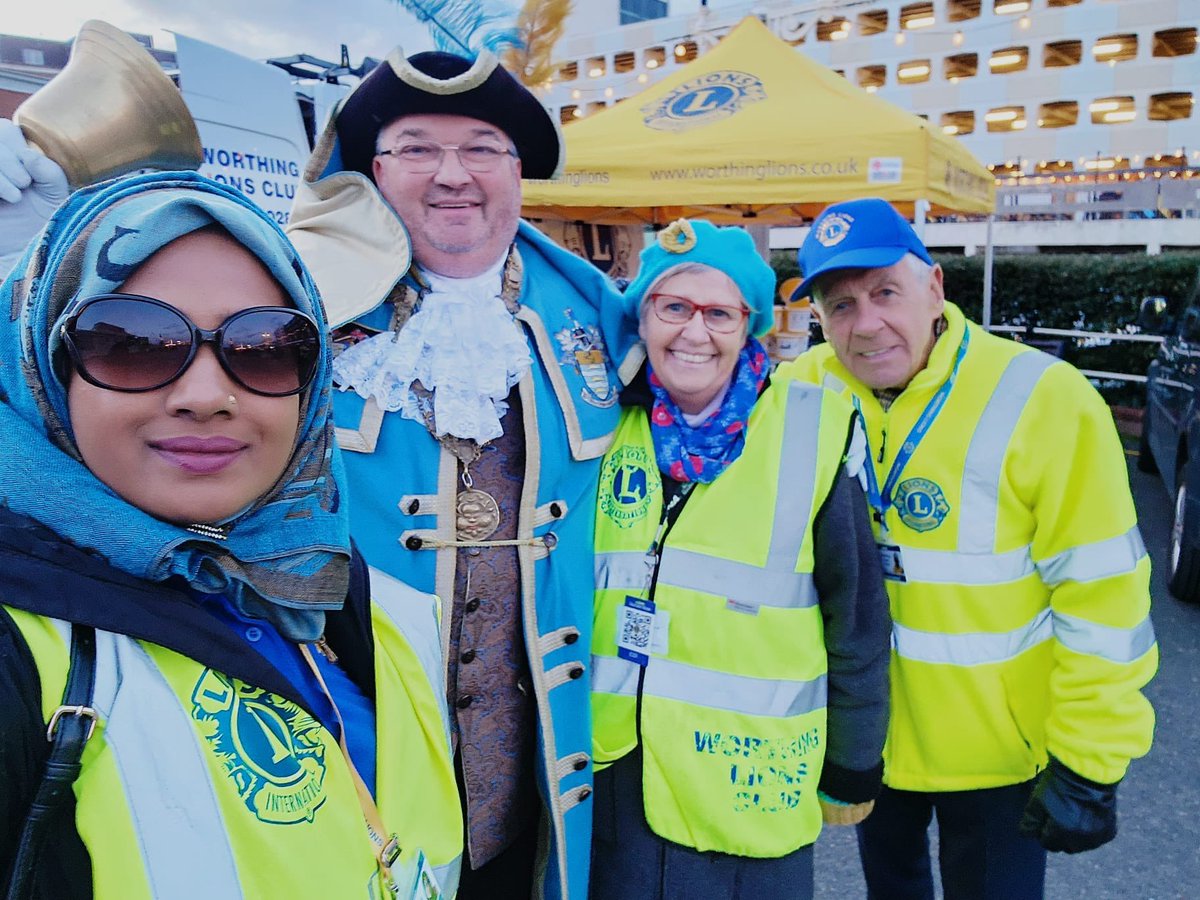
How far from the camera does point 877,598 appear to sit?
5.48 ft

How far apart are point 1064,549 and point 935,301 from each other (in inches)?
23.6

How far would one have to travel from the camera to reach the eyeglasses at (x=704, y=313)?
1.69 meters

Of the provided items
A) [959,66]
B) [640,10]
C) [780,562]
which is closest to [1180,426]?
[780,562]

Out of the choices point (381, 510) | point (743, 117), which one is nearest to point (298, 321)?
point (381, 510)

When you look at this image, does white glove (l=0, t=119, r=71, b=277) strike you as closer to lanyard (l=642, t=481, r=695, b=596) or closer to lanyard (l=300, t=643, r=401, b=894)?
lanyard (l=300, t=643, r=401, b=894)

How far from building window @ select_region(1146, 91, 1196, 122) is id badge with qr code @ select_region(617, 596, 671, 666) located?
4077 cm

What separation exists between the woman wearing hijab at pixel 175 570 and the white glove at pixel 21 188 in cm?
87

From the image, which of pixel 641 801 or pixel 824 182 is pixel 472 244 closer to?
pixel 641 801

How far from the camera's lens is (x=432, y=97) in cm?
179

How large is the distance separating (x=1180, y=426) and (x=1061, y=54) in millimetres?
38690

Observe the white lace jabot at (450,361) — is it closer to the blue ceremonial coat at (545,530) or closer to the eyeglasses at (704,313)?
the blue ceremonial coat at (545,530)

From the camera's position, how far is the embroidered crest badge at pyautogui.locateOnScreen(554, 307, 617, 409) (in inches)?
71.2

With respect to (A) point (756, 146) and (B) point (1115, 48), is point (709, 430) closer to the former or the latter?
(A) point (756, 146)

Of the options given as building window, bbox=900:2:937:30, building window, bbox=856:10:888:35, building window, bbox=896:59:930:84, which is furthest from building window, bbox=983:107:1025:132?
building window, bbox=856:10:888:35
